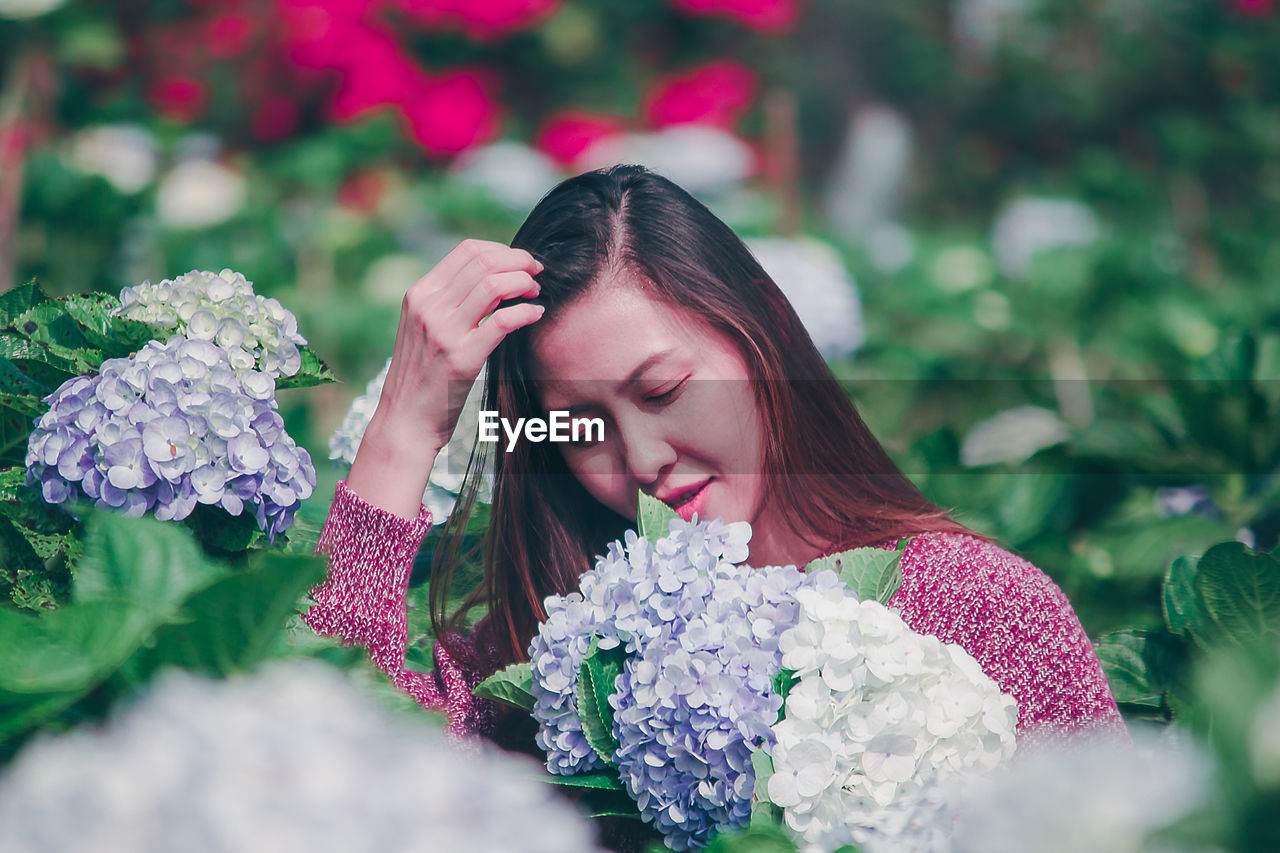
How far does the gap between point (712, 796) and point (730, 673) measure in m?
0.09

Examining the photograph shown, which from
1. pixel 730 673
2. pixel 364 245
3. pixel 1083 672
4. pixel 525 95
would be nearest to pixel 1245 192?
pixel 525 95

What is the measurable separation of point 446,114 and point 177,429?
4087 millimetres

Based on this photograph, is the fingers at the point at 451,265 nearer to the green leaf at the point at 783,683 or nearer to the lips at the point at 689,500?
the lips at the point at 689,500

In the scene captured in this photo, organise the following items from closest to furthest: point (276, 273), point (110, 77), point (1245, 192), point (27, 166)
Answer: point (27, 166), point (276, 273), point (110, 77), point (1245, 192)

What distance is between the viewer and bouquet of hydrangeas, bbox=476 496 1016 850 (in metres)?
0.78

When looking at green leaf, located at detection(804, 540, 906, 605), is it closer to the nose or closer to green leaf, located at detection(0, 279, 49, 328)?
the nose

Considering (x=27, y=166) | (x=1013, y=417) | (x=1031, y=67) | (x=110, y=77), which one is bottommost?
(x=1013, y=417)

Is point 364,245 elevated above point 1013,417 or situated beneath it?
elevated above

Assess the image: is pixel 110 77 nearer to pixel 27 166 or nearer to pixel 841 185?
pixel 27 166

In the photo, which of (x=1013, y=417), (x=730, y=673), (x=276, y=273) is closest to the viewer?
(x=730, y=673)

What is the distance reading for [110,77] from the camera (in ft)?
14.4

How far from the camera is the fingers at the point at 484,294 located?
108 cm

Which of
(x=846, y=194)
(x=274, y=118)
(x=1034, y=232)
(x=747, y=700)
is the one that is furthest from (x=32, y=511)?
(x=846, y=194)

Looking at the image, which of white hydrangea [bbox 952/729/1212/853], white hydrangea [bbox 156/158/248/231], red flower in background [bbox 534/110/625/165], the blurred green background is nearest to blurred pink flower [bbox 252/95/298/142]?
the blurred green background
